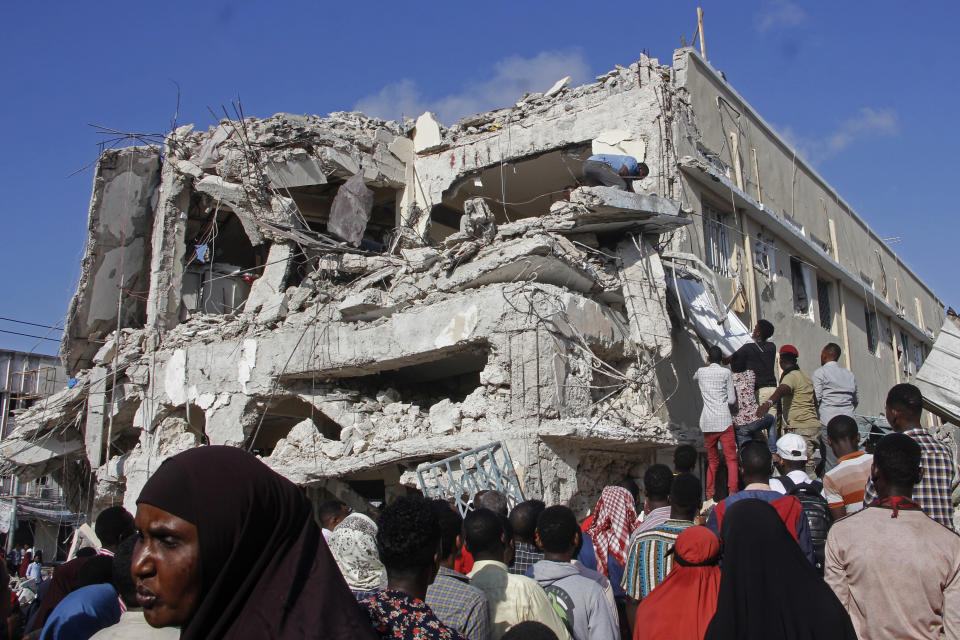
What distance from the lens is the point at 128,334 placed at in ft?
42.0

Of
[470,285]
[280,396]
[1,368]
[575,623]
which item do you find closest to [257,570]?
[575,623]

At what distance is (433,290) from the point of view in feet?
32.4

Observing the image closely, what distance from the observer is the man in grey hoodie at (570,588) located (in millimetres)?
3779

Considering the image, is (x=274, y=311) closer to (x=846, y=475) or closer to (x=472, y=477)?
(x=472, y=477)

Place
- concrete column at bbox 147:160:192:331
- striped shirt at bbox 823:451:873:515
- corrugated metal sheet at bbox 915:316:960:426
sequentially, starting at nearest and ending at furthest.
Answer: striped shirt at bbox 823:451:873:515 < corrugated metal sheet at bbox 915:316:960:426 < concrete column at bbox 147:160:192:331

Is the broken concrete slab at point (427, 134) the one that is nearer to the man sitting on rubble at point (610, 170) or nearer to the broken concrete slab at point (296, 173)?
the broken concrete slab at point (296, 173)

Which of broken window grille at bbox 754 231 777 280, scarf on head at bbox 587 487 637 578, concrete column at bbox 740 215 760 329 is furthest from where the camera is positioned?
broken window grille at bbox 754 231 777 280

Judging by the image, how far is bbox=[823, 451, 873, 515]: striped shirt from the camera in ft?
15.3

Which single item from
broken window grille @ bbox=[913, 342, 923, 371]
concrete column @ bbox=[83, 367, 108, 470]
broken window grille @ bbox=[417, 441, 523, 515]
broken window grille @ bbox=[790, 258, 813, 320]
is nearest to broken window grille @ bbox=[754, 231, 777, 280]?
broken window grille @ bbox=[790, 258, 813, 320]

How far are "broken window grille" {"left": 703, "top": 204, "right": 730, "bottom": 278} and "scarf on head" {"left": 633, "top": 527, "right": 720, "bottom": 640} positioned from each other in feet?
29.2

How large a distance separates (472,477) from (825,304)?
9.84 m

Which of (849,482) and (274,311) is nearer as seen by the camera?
(849,482)

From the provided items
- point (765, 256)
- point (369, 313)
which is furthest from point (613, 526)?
point (765, 256)

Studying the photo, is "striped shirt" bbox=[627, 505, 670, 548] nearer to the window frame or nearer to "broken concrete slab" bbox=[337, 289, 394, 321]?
"broken concrete slab" bbox=[337, 289, 394, 321]
